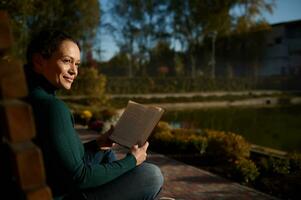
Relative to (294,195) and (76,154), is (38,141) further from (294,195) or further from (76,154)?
(294,195)

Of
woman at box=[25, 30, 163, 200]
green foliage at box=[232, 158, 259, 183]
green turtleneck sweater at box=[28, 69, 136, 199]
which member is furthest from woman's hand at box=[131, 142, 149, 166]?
green foliage at box=[232, 158, 259, 183]

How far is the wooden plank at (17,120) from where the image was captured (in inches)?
39.6

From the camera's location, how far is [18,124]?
1.02 m

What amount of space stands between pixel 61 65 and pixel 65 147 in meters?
0.50

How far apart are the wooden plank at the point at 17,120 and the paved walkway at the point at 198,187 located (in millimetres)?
3718

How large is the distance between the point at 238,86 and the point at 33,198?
115 ft

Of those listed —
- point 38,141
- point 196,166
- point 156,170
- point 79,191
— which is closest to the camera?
point 38,141

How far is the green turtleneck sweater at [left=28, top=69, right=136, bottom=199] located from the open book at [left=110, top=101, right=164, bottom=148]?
1.26 ft

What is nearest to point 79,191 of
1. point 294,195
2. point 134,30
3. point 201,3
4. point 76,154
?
point 76,154

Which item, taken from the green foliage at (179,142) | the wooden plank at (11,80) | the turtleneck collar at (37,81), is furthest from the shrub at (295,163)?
the wooden plank at (11,80)

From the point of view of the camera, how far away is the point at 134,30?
151 feet

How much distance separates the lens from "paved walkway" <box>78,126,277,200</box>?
464 cm

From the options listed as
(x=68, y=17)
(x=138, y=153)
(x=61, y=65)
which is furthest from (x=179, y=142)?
(x=68, y=17)

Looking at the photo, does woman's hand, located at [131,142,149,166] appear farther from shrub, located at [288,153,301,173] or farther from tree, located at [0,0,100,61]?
tree, located at [0,0,100,61]
